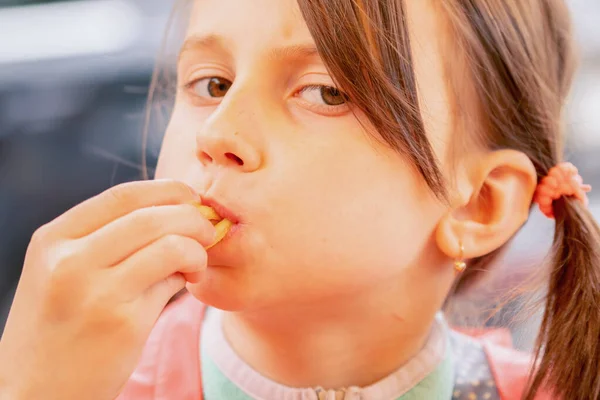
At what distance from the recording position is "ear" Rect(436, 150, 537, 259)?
92 cm

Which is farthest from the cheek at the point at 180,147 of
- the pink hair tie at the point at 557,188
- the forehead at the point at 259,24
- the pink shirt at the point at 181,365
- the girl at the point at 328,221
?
the pink hair tie at the point at 557,188

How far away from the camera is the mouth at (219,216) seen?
30.0 inches

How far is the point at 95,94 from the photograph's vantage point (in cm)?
163

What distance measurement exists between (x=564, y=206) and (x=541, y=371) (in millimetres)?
234

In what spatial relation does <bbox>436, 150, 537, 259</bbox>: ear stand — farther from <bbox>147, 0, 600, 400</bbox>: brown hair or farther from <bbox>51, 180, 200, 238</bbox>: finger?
<bbox>51, 180, 200, 238</bbox>: finger

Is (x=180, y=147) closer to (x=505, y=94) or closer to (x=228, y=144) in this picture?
(x=228, y=144)

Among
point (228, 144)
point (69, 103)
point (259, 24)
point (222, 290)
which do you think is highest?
point (69, 103)

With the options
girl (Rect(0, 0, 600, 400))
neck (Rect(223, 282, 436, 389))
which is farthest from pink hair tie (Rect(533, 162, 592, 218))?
neck (Rect(223, 282, 436, 389))

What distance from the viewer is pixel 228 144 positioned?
0.75m

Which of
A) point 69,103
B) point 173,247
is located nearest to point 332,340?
point 173,247

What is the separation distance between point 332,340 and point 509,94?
416 mm

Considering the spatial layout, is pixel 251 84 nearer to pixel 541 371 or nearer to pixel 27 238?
pixel 541 371

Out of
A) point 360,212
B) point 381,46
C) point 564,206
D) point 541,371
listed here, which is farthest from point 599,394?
point 381,46

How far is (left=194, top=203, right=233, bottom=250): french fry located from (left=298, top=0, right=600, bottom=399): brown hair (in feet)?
0.66
